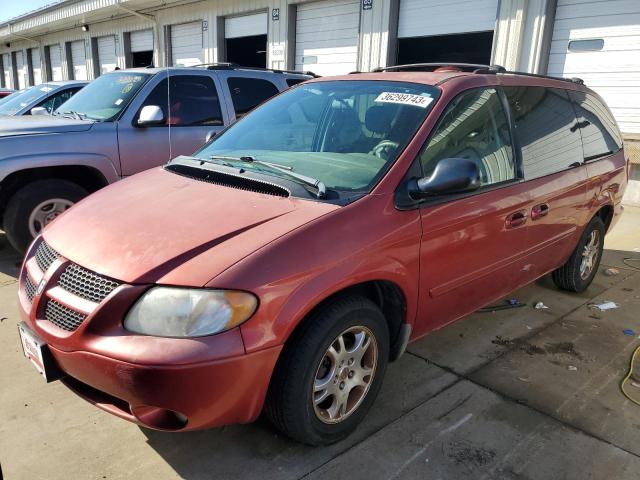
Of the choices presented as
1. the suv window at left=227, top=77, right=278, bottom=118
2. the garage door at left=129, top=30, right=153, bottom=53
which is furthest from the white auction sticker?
the garage door at left=129, top=30, right=153, bottom=53

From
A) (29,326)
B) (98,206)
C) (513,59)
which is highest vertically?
(513,59)

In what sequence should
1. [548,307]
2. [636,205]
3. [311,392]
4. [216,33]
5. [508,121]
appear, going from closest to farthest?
[311,392], [508,121], [548,307], [636,205], [216,33]

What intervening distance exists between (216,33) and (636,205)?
1184 cm

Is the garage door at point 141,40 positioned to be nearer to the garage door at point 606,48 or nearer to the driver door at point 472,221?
the garage door at point 606,48

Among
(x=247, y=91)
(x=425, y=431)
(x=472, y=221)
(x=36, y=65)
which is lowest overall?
(x=425, y=431)

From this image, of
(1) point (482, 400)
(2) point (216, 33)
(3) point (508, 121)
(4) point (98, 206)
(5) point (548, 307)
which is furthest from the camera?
(2) point (216, 33)

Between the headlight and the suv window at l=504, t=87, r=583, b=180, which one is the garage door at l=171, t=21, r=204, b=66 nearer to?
the suv window at l=504, t=87, r=583, b=180

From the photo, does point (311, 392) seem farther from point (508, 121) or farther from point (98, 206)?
point (508, 121)

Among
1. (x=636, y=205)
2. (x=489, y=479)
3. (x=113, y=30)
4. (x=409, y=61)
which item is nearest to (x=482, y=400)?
(x=489, y=479)

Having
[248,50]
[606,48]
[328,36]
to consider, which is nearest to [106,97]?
[606,48]

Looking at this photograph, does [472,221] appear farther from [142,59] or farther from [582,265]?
[142,59]

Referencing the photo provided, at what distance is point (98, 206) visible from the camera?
2760mm

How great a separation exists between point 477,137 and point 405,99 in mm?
525

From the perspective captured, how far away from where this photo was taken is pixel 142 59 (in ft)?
64.2
